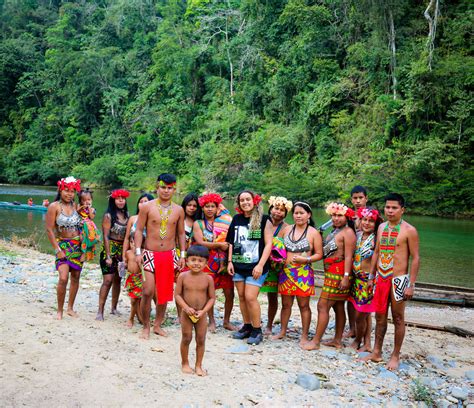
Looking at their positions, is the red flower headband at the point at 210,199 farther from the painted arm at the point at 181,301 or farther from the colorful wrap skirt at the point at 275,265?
the painted arm at the point at 181,301

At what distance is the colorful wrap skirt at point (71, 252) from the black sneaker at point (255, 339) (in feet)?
7.51

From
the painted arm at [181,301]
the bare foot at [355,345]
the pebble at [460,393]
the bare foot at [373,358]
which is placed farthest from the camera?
the bare foot at [355,345]

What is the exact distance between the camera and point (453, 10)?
85.7 ft

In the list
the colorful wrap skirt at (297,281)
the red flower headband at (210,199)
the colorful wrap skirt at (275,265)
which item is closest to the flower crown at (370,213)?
the colorful wrap skirt at (297,281)

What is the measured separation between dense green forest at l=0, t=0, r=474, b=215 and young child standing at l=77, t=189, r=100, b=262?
2022 cm

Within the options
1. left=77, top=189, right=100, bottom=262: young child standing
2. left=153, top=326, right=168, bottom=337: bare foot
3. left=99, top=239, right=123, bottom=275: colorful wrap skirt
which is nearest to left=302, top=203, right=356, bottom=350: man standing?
left=153, top=326, right=168, bottom=337: bare foot

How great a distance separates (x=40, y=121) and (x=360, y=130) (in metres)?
36.7

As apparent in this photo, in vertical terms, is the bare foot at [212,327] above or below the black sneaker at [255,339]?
below

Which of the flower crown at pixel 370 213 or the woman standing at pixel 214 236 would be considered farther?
the woman standing at pixel 214 236

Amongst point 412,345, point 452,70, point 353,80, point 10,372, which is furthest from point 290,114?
point 10,372

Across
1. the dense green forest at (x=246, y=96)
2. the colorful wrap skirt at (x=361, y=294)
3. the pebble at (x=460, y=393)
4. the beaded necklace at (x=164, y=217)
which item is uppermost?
the dense green forest at (x=246, y=96)

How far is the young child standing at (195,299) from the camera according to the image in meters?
4.53

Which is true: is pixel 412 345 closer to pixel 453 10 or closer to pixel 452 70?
pixel 452 70

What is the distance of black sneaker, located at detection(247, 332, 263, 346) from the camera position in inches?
224
